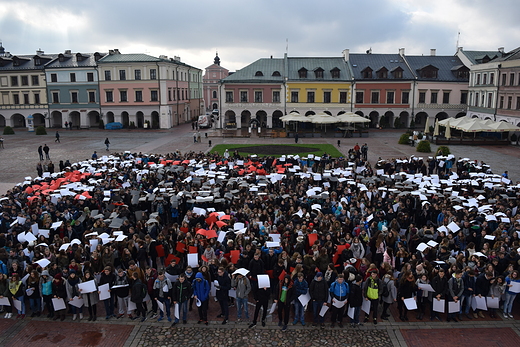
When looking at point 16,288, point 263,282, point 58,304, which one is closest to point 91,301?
point 58,304

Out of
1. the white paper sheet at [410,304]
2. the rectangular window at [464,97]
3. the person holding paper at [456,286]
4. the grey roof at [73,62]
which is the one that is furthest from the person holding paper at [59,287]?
the rectangular window at [464,97]

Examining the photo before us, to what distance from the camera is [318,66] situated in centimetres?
6000

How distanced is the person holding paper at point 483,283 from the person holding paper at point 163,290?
26.1 ft

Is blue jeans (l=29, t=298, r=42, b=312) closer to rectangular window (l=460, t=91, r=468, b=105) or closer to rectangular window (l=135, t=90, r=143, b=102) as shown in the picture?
rectangular window (l=135, t=90, r=143, b=102)

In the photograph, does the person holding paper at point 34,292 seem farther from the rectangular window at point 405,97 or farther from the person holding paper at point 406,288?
the rectangular window at point 405,97

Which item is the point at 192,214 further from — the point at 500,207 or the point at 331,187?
the point at 500,207

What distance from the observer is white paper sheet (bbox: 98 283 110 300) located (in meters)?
10.6

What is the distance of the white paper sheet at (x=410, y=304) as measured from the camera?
34.6ft

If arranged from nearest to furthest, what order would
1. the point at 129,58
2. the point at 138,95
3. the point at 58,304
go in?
1. the point at 58,304
2. the point at 129,58
3. the point at 138,95

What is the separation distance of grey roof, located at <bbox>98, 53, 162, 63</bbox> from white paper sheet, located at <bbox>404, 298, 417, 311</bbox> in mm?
56340

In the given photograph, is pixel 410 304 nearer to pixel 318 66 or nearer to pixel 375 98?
pixel 375 98

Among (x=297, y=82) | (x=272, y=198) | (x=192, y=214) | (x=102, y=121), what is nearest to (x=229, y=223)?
(x=192, y=214)

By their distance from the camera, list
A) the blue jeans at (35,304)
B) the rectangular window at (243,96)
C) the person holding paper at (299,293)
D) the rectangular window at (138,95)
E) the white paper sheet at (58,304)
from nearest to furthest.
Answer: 1. the person holding paper at (299,293)
2. the white paper sheet at (58,304)
3. the blue jeans at (35,304)
4. the rectangular window at (243,96)
5. the rectangular window at (138,95)

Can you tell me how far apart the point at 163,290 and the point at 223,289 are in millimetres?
1509
